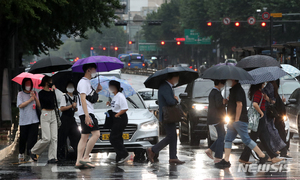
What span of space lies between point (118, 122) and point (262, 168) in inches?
108

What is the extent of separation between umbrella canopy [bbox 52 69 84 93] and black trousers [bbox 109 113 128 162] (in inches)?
56.8

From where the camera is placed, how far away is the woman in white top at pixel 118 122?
10.2 metres

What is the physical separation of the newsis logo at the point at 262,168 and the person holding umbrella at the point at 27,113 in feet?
14.1

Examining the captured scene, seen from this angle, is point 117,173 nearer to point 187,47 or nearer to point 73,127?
point 73,127

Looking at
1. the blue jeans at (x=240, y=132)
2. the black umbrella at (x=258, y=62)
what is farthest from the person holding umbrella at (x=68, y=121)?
the black umbrella at (x=258, y=62)

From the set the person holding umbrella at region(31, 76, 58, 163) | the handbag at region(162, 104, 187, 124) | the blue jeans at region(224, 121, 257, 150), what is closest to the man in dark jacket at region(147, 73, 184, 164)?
the handbag at region(162, 104, 187, 124)

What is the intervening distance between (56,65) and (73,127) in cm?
171

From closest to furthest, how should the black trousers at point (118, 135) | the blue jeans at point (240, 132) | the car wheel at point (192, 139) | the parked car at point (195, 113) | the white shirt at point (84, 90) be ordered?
the white shirt at point (84, 90) → the blue jeans at point (240, 132) → the black trousers at point (118, 135) → the parked car at point (195, 113) → the car wheel at point (192, 139)

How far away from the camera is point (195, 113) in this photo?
1399 centimetres

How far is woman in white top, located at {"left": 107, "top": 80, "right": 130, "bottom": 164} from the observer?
10156 mm

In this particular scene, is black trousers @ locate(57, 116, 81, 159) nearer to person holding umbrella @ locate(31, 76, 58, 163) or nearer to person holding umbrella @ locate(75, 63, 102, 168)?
person holding umbrella @ locate(31, 76, 58, 163)

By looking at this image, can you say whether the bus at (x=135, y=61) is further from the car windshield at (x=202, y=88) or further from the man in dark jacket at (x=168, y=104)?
A: the man in dark jacket at (x=168, y=104)

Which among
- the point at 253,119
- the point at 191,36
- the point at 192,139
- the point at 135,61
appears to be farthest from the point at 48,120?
the point at 135,61

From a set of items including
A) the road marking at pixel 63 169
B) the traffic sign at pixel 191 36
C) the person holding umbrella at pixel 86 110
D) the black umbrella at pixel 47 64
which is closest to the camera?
the person holding umbrella at pixel 86 110
